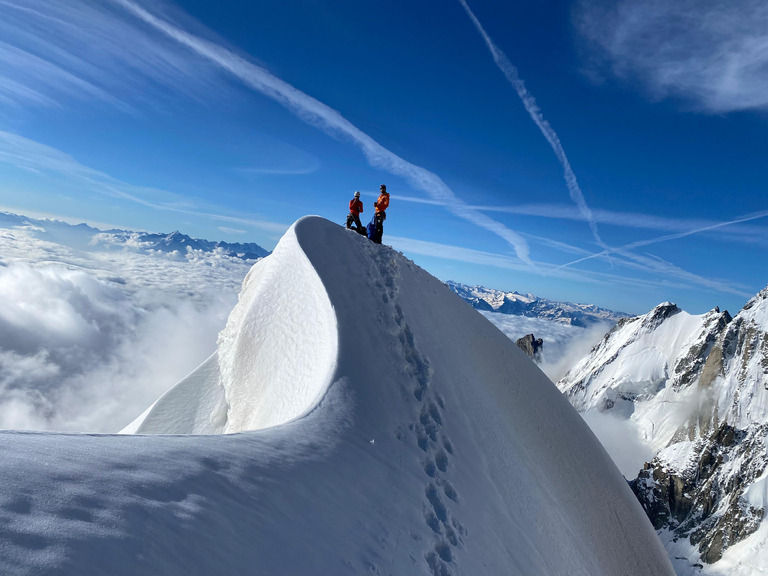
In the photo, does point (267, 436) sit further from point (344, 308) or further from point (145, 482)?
point (344, 308)

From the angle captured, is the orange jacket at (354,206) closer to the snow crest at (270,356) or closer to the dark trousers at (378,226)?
the dark trousers at (378,226)

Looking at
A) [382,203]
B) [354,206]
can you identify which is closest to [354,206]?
[354,206]

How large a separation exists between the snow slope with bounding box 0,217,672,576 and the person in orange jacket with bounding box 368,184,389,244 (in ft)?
5.65

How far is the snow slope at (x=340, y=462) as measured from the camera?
3430 mm

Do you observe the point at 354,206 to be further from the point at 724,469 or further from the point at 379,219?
the point at 724,469

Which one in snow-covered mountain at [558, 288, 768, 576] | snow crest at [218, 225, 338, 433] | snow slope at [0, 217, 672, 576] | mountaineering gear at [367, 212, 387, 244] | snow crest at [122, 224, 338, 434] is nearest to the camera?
snow slope at [0, 217, 672, 576]

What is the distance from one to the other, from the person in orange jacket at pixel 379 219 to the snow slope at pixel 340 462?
5.65 feet

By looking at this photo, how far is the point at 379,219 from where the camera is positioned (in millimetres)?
18297

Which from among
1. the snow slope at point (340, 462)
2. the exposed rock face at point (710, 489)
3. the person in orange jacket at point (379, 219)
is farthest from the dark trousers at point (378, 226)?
the exposed rock face at point (710, 489)

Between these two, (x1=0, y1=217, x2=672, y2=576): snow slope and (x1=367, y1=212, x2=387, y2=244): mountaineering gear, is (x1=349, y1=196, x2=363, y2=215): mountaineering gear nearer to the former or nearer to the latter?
(x1=367, y1=212, x2=387, y2=244): mountaineering gear

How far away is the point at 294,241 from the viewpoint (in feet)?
46.7

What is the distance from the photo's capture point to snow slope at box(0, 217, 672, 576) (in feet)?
11.3

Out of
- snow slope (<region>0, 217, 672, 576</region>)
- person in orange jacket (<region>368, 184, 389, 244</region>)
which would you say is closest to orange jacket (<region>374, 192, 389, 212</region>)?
person in orange jacket (<region>368, 184, 389, 244</region>)

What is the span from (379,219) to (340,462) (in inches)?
526
